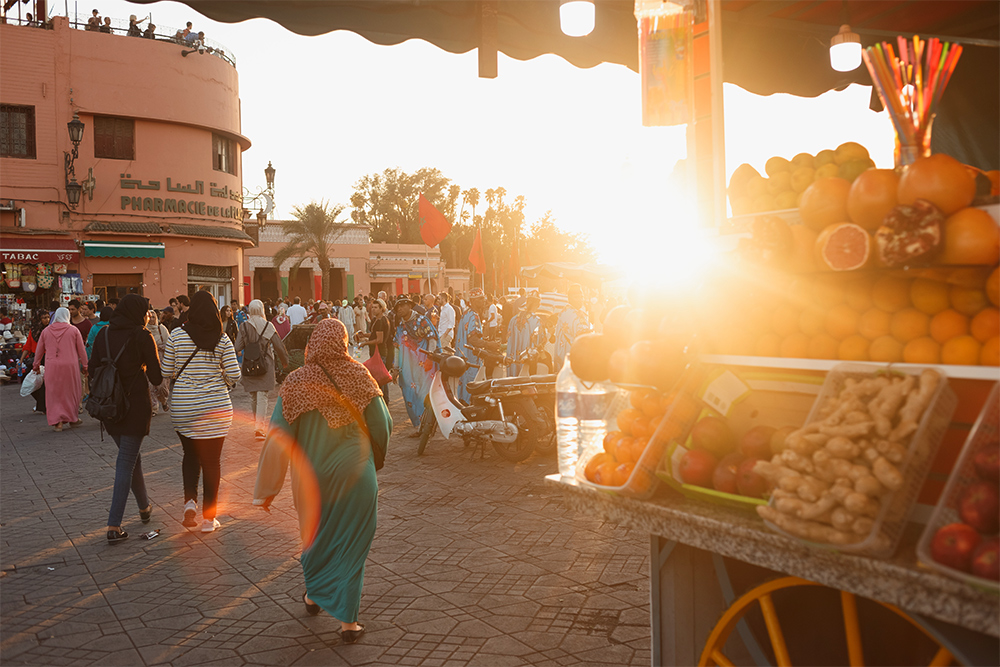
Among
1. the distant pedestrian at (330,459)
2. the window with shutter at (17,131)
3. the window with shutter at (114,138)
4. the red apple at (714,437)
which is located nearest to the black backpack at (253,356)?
the distant pedestrian at (330,459)

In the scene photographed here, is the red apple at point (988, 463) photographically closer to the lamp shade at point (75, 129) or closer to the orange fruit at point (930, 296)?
the orange fruit at point (930, 296)

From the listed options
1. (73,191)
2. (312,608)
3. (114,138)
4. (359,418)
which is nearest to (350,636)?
(312,608)

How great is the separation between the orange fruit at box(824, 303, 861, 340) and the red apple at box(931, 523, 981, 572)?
755mm

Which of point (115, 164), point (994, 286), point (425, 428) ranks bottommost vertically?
point (425, 428)

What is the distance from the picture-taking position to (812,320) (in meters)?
2.46

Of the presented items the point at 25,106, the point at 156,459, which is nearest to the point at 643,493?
the point at 156,459

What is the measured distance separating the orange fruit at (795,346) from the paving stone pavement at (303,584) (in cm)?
212

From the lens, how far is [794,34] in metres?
Result: 5.02

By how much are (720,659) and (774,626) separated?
10.4 inches

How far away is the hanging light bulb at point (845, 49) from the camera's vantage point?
15.4ft

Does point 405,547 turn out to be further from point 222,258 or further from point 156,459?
point 222,258

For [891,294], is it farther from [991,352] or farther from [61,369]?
[61,369]

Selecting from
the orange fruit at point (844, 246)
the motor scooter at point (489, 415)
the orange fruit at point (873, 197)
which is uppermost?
the orange fruit at point (873, 197)

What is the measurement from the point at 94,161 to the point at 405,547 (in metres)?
24.9
